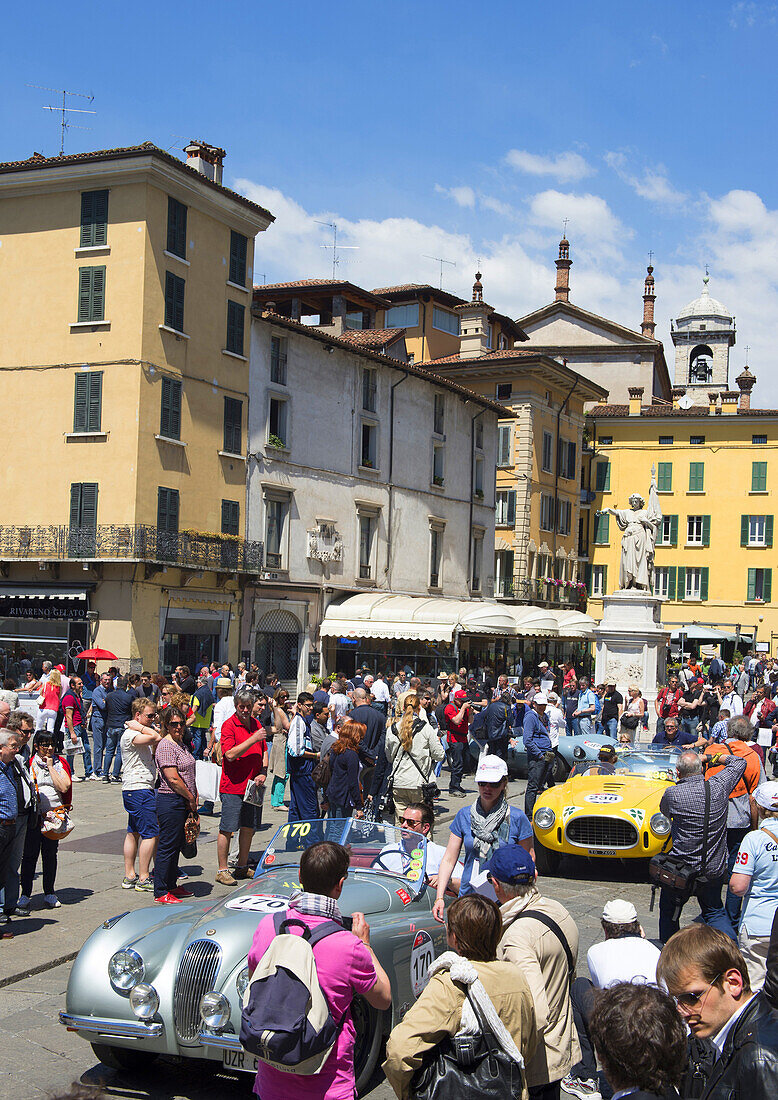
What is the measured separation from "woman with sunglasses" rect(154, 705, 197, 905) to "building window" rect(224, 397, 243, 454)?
2471cm

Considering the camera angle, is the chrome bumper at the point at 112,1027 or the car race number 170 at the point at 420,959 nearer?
A: the chrome bumper at the point at 112,1027

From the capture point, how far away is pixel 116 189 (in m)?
32.1

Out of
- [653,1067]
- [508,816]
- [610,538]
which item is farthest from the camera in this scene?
[610,538]

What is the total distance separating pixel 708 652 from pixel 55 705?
3675cm

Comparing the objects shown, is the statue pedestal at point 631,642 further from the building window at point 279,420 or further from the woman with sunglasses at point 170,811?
the woman with sunglasses at point 170,811

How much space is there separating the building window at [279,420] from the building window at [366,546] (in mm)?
4892

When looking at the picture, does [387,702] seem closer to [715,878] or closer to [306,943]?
[715,878]

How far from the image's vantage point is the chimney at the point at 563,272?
217ft

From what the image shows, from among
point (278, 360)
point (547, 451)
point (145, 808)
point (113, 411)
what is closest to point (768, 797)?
point (145, 808)

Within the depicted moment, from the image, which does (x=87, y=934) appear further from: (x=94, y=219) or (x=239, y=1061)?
(x=94, y=219)

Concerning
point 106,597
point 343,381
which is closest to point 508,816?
point 106,597

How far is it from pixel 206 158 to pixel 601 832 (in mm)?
29800

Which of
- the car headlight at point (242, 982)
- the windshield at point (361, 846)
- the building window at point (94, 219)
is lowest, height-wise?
the car headlight at point (242, 982)

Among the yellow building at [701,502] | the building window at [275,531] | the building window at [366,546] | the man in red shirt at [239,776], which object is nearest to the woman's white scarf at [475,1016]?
the man in red shirt at [239,776]
